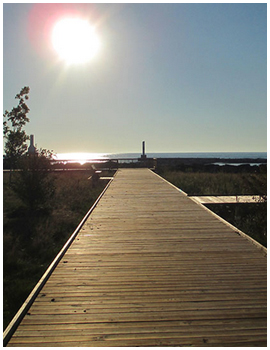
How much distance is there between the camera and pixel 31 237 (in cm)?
723

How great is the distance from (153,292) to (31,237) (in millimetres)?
5073

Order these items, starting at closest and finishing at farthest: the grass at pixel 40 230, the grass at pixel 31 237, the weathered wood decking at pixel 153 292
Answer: the weathered wood decking at pixel 153 292 → the grass at pixel 31 237 → the grass at pixel 40 230

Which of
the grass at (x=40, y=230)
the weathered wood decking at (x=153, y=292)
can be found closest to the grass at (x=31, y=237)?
the grass at (x=40, y=230)

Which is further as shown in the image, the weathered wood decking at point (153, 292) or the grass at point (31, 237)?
the grass at point (31, 237)

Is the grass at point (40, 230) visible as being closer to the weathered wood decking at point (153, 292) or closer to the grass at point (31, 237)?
the grass at point (31, 237)

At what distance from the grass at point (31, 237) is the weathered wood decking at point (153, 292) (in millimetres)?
1178

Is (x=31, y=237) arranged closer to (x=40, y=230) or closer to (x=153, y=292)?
(x=40, y=230)

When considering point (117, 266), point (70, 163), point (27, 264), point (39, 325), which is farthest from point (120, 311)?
point (70, 163)

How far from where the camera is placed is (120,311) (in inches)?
105

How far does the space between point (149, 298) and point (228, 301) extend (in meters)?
0.77

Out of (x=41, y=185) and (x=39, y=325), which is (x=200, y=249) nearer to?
(x=39, y=325)

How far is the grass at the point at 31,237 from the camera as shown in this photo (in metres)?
4.71

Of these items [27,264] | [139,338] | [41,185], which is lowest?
[27,264]

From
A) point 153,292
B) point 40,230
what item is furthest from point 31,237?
point 153,292
